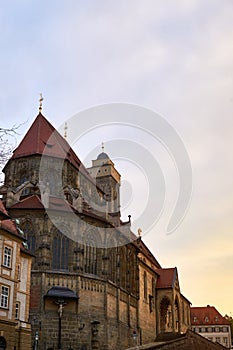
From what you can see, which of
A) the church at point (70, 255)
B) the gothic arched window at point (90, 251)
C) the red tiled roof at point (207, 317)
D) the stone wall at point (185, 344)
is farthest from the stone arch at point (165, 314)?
the red tiled roof at point (207, 317)

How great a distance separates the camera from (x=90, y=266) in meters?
39.8

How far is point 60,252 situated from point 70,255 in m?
0.85

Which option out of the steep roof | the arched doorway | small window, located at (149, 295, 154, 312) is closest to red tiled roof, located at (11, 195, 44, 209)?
the steep roof

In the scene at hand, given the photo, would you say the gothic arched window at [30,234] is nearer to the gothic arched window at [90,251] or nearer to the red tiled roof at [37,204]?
the red tiled roof at [37,204]

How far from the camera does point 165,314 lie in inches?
2365

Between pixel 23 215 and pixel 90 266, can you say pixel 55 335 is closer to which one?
pixel 90 266

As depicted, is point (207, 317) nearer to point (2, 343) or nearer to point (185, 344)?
point (185, 344)

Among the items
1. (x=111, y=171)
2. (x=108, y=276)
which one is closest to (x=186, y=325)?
(x=111, y=171)

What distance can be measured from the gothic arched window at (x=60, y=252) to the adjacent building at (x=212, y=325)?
191 feet

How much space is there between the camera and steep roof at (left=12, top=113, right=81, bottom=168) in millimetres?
46406

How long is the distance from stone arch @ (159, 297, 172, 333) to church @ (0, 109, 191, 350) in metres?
5.37

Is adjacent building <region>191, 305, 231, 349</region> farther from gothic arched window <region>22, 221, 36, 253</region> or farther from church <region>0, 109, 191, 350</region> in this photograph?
gothic arched window <region>22, 221, 36, 253</region>

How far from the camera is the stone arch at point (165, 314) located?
58.7 m

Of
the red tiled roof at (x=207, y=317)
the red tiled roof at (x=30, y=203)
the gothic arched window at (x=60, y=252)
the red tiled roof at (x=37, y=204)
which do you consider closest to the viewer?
the gothic arched window at (x=60, y=252)
